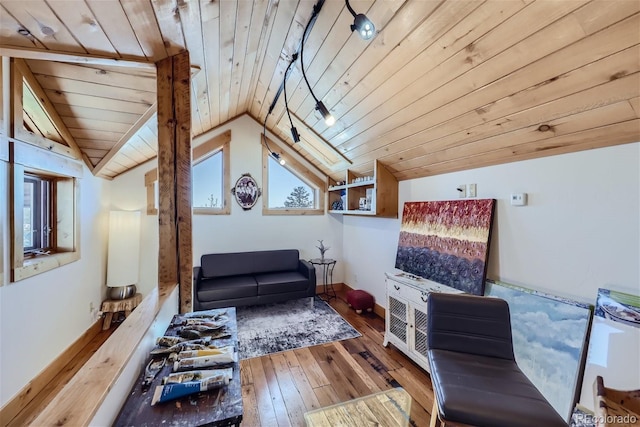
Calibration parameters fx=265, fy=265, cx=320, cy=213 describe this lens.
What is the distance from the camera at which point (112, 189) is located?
11.6ft

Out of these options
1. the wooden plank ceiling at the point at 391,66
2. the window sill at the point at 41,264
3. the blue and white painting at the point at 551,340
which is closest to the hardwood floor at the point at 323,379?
the blue and white painting at the point at 551,340

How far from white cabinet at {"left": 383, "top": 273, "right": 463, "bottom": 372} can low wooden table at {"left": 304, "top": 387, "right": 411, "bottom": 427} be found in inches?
17.2

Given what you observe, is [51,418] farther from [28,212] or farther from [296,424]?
[28,212]

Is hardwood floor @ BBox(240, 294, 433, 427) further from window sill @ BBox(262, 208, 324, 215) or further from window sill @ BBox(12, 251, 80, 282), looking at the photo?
window sill @ BBox(262, 208, 324, 215)

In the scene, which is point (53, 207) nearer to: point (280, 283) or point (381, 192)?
point (280, 283)

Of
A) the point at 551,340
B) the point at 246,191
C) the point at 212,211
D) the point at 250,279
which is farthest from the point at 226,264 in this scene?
the point at 551,340

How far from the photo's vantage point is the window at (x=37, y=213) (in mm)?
2369

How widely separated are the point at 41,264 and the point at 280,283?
2333 mm

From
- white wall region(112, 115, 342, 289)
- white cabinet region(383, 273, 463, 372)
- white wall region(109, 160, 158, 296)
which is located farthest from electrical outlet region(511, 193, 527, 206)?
white wall region(109, 160, 158, 296)

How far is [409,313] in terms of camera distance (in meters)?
2.50

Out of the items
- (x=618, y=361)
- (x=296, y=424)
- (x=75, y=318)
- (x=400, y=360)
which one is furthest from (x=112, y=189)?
(x=618, y=361)

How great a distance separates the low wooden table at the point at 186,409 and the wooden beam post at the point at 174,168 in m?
1.06

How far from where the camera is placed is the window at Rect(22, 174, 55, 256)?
237 cm

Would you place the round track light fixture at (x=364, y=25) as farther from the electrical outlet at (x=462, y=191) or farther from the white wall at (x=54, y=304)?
the white wall at (x=54, y=304)
